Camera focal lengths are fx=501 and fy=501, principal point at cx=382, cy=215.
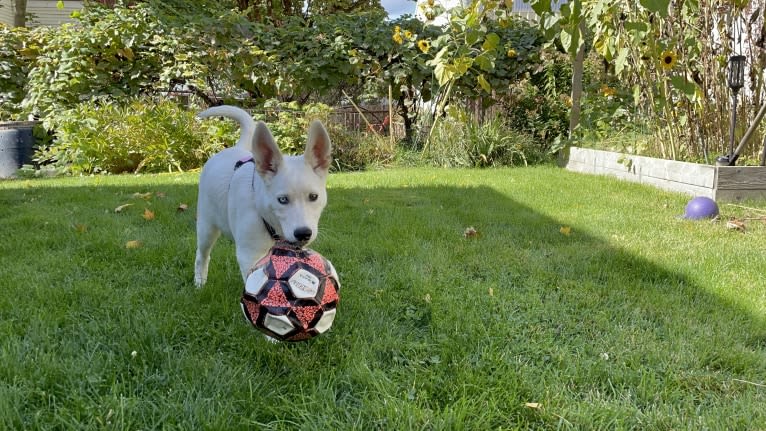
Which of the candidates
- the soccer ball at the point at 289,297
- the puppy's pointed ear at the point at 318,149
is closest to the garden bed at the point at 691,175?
the puppy's pointed ear at the point at 318,149

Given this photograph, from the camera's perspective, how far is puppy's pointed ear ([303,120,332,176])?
210cm

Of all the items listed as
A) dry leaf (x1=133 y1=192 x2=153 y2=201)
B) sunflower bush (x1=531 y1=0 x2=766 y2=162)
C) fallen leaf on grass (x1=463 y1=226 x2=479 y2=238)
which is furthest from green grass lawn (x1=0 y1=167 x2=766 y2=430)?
sunflower bush (x1=531 y1=0 x2=766 y2=162)

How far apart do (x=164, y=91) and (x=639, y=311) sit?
335 inches

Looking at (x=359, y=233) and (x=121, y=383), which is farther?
(x=359, y=233)

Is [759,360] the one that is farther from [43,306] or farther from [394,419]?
[43,306]

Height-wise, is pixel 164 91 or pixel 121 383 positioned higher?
pixel 164 91

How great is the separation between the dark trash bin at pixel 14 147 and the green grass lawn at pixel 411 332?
445cm

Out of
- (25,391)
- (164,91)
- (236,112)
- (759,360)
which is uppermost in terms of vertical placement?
(164,91)

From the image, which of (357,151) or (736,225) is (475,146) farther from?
(736,225)

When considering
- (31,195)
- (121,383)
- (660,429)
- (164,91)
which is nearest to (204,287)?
(121,383)

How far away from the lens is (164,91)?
8750 millimetres

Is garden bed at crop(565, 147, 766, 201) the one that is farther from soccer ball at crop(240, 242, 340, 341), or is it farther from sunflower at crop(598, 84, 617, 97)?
soccer ball at crop(240, 242, 340, 341)

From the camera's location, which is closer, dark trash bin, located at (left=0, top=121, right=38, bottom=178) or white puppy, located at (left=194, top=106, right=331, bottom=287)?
white puppy, located at (left=194, top=106, right=331, bottom=287)

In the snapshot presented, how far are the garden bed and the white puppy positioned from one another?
454cm
